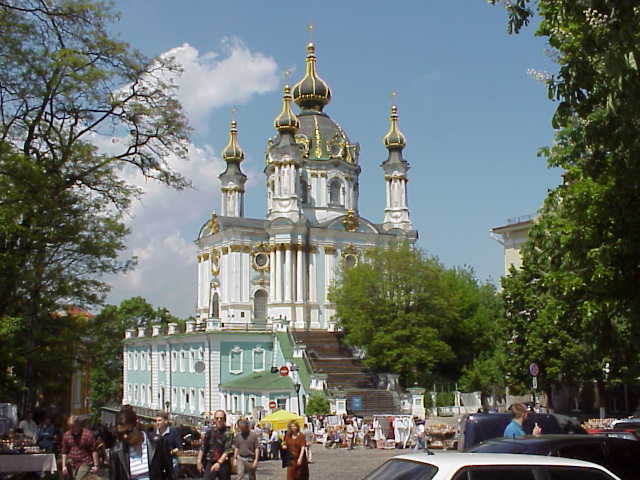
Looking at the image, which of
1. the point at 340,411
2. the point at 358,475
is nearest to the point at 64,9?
the point at 358,475

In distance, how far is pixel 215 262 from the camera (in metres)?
62.6

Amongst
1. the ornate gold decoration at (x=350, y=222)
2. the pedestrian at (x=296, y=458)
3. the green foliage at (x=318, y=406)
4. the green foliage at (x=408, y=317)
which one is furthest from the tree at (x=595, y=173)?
the ornate gold decoration at (x=350, y=222)

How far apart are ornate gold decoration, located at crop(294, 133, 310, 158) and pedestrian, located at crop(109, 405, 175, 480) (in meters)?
56.0

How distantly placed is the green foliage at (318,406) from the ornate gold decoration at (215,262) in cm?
2276

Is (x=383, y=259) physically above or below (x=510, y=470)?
above

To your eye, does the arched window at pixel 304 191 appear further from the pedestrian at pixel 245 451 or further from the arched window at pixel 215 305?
the pedestrian at pixel 245 451

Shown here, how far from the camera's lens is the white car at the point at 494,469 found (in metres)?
6.69

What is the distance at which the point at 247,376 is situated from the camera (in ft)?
163

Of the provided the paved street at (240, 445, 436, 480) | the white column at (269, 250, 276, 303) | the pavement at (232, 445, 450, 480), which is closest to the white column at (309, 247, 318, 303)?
the white column at (269, 250, 276, 303)

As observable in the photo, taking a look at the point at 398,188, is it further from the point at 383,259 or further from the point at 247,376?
the point at 247,376

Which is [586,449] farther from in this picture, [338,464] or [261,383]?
[261,383]

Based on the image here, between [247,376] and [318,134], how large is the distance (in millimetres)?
22821

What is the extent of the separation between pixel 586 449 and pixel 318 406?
3173 centimetres

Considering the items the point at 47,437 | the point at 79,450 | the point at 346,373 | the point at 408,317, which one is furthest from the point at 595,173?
the point at 346,373
